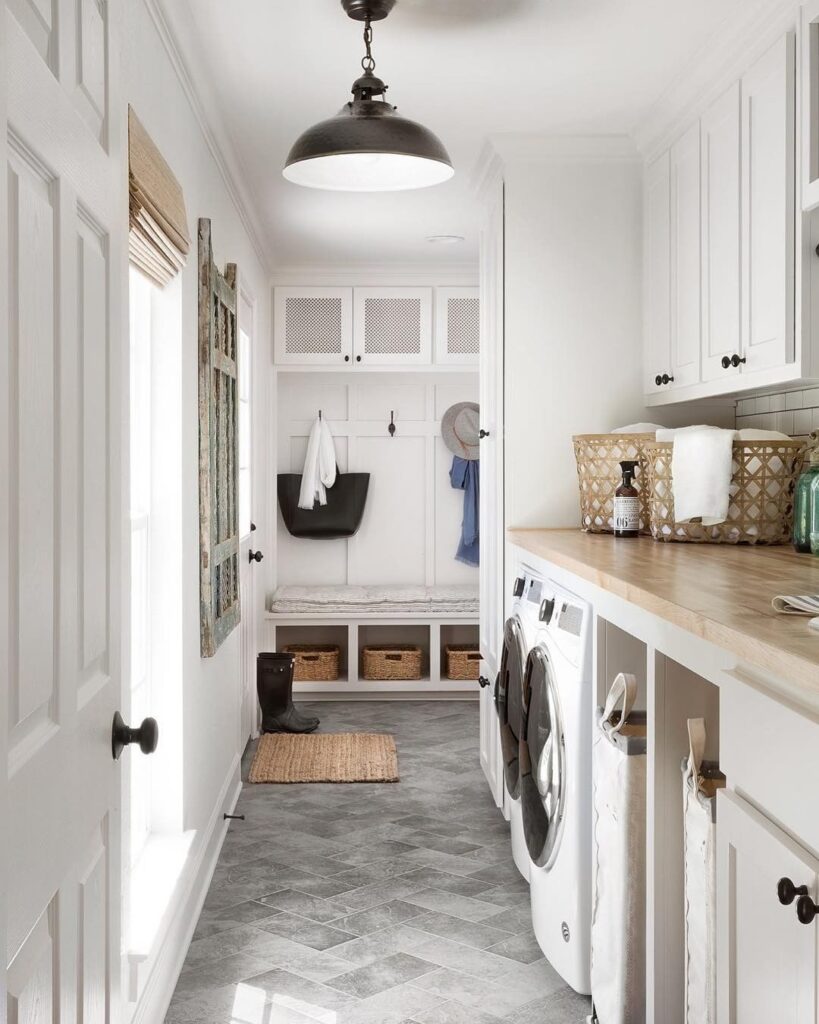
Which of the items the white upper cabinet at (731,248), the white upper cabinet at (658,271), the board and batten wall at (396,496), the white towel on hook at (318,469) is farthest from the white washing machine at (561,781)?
the board and batten wall at (396,496)

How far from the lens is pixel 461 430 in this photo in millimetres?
6117

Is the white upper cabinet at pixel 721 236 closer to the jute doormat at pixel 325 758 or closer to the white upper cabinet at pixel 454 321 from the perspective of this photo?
the jute doormat at pixel 325 758

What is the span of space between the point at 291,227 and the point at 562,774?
3196 mm

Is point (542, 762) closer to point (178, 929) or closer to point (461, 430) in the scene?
point (178, 929)

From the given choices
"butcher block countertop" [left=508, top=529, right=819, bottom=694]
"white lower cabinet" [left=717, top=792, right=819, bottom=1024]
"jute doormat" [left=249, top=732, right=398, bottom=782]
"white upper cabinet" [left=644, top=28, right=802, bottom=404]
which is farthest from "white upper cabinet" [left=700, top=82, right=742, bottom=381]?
"jute doormat" [left=249, top=732, right=398, bottom=782]

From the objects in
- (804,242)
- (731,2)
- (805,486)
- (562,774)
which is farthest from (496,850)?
(731,2)

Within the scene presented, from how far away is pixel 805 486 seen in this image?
8.52 feet

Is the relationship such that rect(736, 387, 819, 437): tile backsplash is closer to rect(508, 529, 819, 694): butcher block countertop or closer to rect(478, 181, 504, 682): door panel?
rect(508, 529, 819, 694): butcher block countertop

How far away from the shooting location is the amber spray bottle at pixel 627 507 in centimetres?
317

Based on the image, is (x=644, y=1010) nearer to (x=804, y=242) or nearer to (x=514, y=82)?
(x=804, y=242)

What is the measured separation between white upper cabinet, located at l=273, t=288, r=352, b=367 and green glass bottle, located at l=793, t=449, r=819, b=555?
342 centimetres

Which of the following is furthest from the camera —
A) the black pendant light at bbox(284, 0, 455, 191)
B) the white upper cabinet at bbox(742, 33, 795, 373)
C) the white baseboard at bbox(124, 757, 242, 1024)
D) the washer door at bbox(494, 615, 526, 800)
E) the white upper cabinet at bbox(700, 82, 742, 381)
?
the washer door at bbox(494, 615, 526, 800)

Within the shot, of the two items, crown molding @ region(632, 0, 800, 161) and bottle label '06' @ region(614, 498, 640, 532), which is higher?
crown molding @ region(632, 0, 800, 161)

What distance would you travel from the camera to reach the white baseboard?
2170 mm
